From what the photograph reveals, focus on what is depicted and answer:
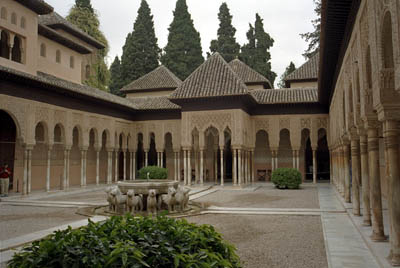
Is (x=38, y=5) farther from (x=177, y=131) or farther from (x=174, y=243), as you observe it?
(x=174, y=243)

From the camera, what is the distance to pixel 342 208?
11258 millimetres

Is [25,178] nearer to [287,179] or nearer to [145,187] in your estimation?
[145,187]

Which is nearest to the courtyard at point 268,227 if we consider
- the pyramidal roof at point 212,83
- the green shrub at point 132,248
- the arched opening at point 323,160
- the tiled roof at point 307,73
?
the green shrub at point 132,248

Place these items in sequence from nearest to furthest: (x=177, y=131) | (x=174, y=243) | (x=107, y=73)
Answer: (x=174, y=243) → (x=177, y=131) → (x=107, y=73)

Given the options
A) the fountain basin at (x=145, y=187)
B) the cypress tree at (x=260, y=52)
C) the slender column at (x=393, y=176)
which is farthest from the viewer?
the cypress tree at (x=260, y=52)

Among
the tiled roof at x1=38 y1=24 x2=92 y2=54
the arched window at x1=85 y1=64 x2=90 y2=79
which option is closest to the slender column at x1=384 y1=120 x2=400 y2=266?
the tiled roof at x1=38 y1=24 x2=92 y2=54

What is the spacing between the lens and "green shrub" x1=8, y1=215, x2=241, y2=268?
2.59 metres

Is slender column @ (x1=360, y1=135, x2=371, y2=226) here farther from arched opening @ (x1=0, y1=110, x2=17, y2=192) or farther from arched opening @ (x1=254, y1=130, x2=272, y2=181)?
arched opening @ (x1=254, y1=130, x2=272, y2=181)

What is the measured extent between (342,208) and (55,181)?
16718mm

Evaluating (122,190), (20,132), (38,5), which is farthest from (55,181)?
(122,190)

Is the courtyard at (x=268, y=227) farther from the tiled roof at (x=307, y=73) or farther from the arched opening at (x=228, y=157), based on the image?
the tiled roof at (x=307, y=73)

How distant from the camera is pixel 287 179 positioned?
62.6ft

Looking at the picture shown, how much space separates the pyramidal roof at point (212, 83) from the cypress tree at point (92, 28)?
55.7 ft

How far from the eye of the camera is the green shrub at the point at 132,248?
2.59m
